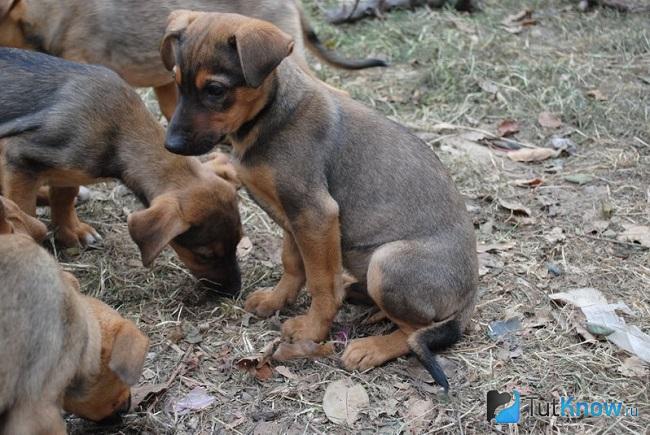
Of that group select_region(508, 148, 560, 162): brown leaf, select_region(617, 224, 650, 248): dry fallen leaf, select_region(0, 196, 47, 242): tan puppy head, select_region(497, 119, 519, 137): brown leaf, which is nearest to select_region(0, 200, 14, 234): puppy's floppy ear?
select_region(0, 196, 47, 242): tan puppy head

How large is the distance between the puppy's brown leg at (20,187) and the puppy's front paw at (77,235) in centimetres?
73

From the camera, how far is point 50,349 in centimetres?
402

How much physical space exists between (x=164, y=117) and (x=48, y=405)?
4884 mm

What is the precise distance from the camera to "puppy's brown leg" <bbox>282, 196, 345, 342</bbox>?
17.5ft

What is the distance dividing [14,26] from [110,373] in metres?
4.00

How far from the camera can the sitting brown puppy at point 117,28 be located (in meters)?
7.28

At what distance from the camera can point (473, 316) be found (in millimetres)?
5887

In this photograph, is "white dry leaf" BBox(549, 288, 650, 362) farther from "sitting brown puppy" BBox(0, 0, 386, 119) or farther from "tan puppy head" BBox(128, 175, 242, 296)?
"sitting brown puppy" BBox(0, 0, 386, 119)

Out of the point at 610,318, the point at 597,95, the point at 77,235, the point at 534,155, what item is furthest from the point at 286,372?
the point at 597,95

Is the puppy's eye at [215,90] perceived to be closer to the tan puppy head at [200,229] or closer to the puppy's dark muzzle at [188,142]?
the puppy's dark muzzle at [188,142]

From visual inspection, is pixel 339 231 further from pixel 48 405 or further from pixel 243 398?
pixel 48 405
